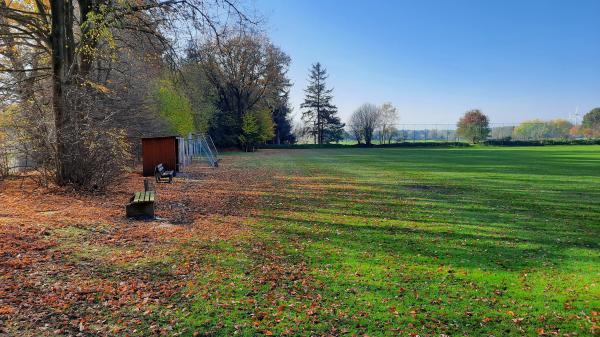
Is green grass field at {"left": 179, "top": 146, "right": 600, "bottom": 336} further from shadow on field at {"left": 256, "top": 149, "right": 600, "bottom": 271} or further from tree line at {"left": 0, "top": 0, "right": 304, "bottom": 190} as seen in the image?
tree line at {"left": 0, "top": 0, "right": 304, "bottom": 190}

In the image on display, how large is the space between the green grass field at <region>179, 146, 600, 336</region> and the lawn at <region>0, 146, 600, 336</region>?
0.02 m

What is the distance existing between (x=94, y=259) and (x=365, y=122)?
7034 centimetres

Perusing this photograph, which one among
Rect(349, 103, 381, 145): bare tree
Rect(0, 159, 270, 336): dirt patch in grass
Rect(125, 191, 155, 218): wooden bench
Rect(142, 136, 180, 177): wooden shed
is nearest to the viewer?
Rect(0, 159, 270, 336): dirt patch in grass

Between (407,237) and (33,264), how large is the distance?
244 inches

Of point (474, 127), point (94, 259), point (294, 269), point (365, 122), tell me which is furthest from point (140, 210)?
point (474, 127)

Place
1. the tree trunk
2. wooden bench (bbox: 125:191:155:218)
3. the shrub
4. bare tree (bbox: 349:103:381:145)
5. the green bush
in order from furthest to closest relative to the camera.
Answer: the shrub, bare tree (bbox: 349:103:381:145), the green bush, the tree trunk, wooden bench (bbox: 125:191:155:218)

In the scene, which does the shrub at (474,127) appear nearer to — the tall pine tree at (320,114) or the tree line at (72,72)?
the tall pine tree at (320,114)

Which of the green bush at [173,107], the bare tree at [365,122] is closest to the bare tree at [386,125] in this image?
the bare tree at [365,122]

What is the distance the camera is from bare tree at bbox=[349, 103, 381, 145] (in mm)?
73150

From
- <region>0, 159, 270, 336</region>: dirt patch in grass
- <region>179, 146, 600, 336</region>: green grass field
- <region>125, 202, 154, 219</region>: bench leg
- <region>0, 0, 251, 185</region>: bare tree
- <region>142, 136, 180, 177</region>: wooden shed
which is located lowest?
<region>179, 146, 600, 336</region>: green grass field

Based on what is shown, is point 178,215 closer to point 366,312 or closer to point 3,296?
point 3,296

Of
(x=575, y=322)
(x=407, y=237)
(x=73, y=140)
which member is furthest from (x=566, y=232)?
(x=73, y=140)

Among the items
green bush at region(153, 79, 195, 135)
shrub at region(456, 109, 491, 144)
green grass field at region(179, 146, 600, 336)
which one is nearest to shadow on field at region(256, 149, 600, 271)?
green grass field at region(179, 146, 600, 336)

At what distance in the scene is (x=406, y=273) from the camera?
553 centimetres
